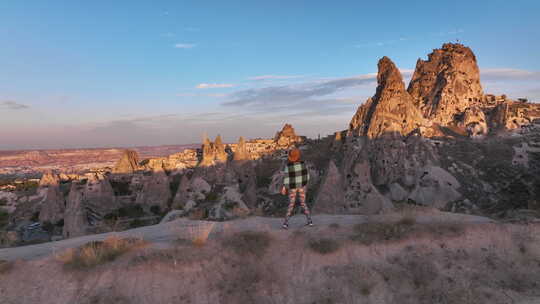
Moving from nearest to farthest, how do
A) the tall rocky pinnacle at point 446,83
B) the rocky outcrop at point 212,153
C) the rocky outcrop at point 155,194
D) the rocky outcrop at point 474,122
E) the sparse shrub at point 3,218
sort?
the sparse shrub at point 3,218
the rocky outcrop at point 155,194
the rocky outcrop at point 212,153
the rocky outcrop at point 474,122
the tall rocky pinnacle at point 446,83

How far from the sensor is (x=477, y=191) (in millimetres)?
37906

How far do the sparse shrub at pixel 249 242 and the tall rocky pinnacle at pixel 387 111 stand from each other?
126 ft

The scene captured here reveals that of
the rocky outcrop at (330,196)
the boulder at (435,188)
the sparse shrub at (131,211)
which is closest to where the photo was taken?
the rocky outcrop at (330,196)

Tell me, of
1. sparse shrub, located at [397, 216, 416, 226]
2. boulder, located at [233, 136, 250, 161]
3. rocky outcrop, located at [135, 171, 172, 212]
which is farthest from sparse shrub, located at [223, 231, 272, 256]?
boulder, located at [233, 136, 250, 161]

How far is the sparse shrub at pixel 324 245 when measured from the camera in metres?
6.93

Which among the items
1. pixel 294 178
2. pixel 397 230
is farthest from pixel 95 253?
pixel 397 230

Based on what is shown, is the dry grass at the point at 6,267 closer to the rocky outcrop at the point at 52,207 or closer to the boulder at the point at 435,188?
the boulder at the point at 435,188

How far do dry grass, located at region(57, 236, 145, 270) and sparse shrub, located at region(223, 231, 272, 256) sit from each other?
2.10 meters

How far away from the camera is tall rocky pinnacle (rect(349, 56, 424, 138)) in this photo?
141 ft

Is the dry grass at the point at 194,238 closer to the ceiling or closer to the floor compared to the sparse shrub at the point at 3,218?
closer to the ceiling

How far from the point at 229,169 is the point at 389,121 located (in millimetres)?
25929

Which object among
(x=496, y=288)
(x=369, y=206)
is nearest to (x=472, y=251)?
(x=496, y=288)

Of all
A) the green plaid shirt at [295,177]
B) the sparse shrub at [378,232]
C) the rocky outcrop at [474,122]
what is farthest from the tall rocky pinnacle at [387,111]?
the green plaid shirt at [295,177]

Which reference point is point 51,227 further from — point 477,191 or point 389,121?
point 477,191
